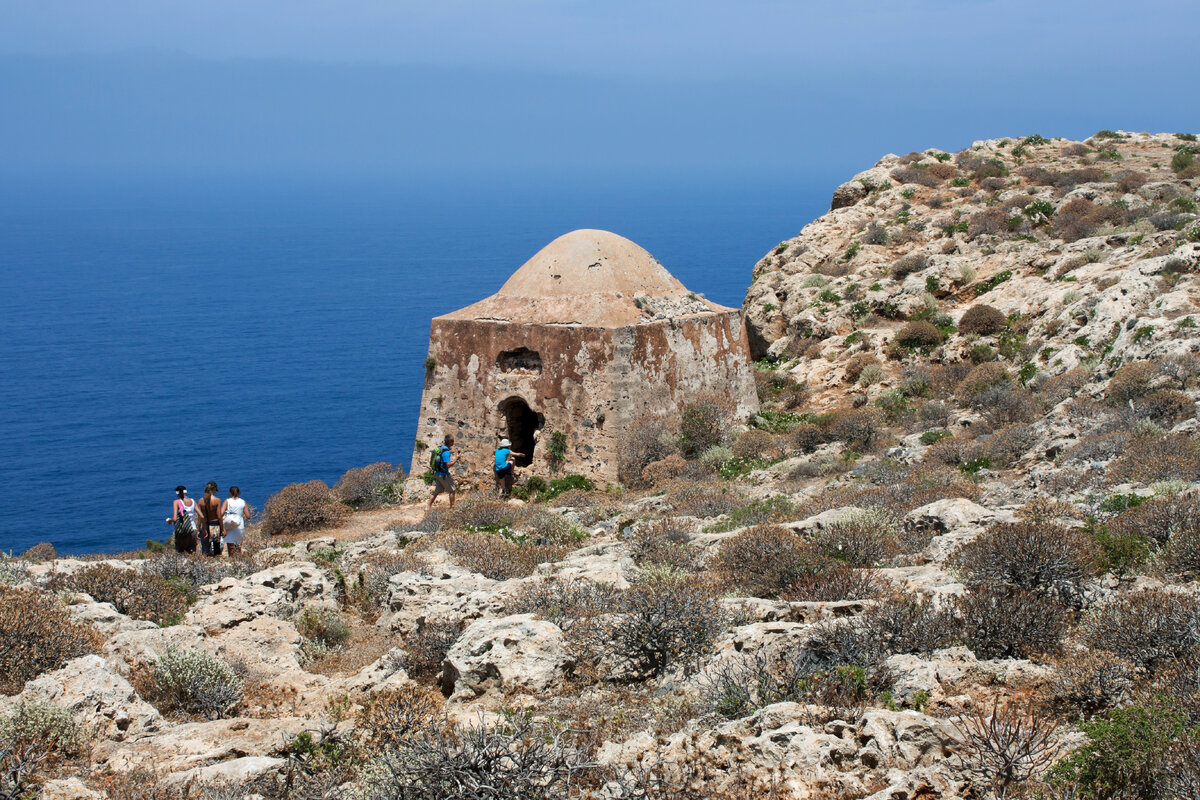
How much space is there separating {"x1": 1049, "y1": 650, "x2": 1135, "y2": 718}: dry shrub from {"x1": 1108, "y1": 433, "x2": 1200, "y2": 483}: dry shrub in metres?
5.07

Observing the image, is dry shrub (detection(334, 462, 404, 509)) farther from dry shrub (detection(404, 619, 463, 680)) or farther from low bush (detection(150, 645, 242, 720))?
low bush (detection(150, 645, 242, 720))

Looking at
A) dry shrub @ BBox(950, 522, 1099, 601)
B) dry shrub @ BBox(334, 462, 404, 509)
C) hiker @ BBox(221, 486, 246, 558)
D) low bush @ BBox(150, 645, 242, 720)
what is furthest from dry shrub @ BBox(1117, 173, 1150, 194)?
low bush @ BBox(150, 645, 242, 720)

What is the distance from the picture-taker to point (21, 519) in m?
33.6

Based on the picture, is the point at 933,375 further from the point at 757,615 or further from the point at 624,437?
the point at 757,615

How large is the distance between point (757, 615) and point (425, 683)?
8.05 ft

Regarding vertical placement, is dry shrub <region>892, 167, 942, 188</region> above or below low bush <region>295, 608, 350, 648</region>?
above

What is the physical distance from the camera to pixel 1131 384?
13453 mm

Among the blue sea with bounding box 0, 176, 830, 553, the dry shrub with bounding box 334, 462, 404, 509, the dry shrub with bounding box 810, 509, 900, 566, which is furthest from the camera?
the blue sea with bounding box 0, 176, 830, 553

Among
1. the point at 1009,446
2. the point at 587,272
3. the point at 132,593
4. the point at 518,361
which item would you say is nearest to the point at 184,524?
the point at 132,593

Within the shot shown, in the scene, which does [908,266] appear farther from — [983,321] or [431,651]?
[431,651]

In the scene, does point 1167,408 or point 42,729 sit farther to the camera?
point 1167,408

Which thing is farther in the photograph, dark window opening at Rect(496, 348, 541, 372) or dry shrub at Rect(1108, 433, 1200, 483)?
dark window opening at Rect(496, 348, 541, 372)

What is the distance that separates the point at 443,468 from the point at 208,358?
57.0 meters

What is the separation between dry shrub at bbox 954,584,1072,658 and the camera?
5996mm
